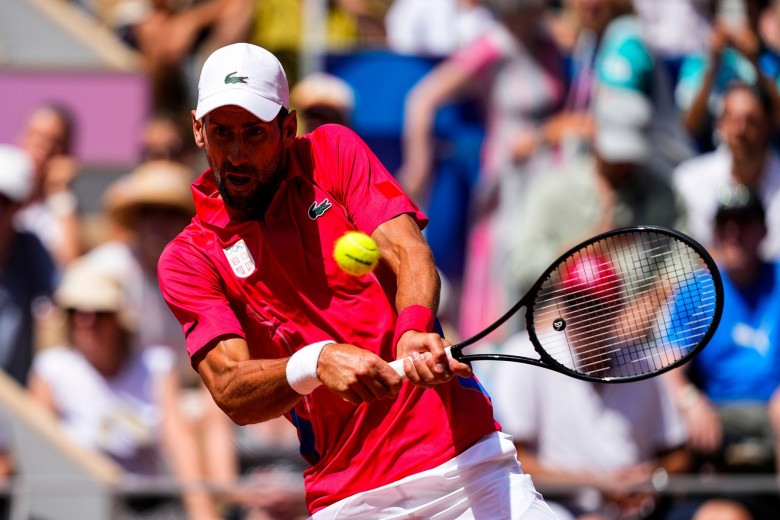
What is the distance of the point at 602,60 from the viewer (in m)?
7.43

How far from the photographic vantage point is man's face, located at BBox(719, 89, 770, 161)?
7.21 metres

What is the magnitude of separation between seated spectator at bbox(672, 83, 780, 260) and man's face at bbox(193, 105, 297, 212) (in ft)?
13.2

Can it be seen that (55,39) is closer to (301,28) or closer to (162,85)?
(162,85)

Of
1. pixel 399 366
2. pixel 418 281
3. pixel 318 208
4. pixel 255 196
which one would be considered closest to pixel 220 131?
pixel 255 196

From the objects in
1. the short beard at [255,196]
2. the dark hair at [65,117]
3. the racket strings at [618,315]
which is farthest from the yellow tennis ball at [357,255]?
the dark hair at [65,117]

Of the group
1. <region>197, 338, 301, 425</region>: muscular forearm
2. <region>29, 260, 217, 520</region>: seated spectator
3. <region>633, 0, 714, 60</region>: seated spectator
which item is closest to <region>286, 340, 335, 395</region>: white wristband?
<region>197, 338, 301, 425</region>: muscular forearm

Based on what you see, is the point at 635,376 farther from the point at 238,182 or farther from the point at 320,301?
the point at 238,182

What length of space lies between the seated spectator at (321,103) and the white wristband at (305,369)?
10.6 feet

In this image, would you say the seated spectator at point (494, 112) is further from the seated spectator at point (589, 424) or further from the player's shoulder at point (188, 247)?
the player's shoulder at point (188, 247)

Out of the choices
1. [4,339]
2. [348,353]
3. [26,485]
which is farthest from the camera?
[4,339]

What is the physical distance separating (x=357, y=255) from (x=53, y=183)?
508 centimetres

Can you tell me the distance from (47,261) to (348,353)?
181 inches

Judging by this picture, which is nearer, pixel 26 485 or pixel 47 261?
pixel 26 485

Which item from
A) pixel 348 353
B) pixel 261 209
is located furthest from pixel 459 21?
pixel 348 353
